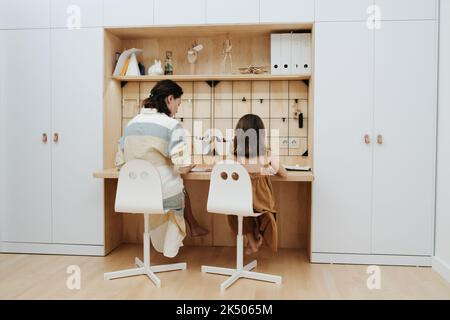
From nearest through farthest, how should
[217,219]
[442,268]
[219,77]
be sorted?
[442,268]
[219,77]
[217,219]

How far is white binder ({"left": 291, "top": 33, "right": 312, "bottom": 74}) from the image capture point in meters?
3.58

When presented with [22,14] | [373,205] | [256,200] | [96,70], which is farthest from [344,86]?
[22,14]

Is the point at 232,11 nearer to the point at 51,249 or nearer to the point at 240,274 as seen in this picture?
the point at 240,274

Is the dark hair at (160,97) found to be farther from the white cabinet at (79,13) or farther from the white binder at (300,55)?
the white binder at (300,55)

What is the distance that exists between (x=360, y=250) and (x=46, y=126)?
2.84m

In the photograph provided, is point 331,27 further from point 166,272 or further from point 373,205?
point 166,272

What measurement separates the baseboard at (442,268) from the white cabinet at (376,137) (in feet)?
0.34

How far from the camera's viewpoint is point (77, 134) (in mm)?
3627

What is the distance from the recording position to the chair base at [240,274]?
2.90m

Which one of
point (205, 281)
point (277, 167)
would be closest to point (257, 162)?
point (277, 167)

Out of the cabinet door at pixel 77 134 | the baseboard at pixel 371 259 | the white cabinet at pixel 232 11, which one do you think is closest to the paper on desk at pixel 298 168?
the baseboard at pixel 371 259

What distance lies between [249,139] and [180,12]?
4.30ft

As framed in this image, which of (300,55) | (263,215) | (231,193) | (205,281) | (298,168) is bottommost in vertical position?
(205,281)

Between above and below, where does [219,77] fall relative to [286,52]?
below
